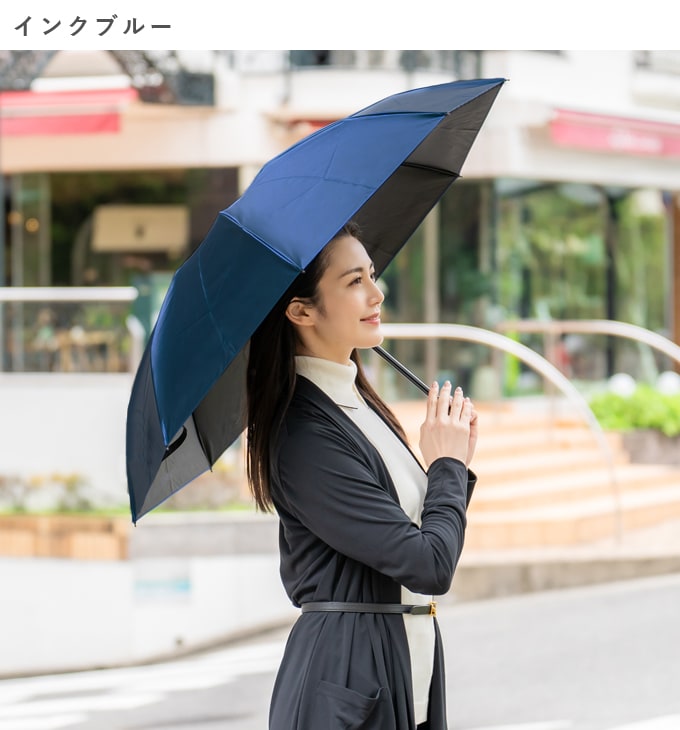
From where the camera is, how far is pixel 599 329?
1298 cm

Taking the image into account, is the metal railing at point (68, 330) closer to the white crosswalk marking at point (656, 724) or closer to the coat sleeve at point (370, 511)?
the white crosswalk marking at point (656, 724)

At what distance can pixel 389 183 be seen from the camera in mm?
3037

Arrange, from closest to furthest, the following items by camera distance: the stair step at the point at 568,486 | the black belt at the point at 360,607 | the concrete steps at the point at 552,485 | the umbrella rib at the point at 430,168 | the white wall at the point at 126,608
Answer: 1. the black belt at the point at 360,607
2. the umbrella rib at the point at 430,168
3. the white wall at the point at 126,608
4. the concrete steps at the point at 552,485
5. the stair step at the point at 568,486

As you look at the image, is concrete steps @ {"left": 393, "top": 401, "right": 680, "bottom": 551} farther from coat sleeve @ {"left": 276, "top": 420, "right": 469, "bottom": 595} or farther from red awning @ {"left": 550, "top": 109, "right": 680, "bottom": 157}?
coat sleeve @ {"left": 276, "top": 420, "right": 469, "bottom": 595}

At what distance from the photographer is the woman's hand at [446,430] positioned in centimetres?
240

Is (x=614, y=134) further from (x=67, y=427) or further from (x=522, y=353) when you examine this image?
(x=67, y=427)

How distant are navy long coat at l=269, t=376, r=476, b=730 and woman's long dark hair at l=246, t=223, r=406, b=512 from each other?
38mm

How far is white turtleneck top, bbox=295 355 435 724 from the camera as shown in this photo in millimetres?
2414

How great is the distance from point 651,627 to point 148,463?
593cm

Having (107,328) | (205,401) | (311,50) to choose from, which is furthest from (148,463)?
(311,50)

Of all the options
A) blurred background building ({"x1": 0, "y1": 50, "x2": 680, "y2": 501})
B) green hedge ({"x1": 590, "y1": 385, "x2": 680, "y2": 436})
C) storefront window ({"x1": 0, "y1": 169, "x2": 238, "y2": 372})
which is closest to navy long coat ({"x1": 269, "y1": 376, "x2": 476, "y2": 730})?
green hedge ({"x1": 590, "y1": 385, "x2": 680, "y2": 436})

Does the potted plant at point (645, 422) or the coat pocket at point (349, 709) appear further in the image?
A: the potted plant at point (645, 422)

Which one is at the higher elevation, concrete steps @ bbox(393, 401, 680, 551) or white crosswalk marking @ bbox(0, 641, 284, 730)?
concrete steps @ bbox(393, 401, 680, 551)

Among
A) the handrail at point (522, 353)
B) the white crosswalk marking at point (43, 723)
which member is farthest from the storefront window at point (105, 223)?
the white crosswalk marking at point (43, 723)
